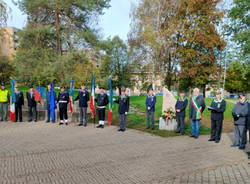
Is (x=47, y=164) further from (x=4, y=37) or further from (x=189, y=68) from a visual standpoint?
(x=189, y=68)

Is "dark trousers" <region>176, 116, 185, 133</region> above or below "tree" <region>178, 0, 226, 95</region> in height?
below

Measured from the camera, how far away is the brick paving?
529 centimetres

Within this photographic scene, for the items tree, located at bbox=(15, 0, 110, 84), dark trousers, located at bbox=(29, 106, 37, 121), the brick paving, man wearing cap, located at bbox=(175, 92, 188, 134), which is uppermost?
tree, located at bbox=(15, 0, 110, 84)

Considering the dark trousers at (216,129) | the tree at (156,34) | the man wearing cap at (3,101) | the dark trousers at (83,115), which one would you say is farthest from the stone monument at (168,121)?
the tree at (156,34)

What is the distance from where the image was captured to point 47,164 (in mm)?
6074

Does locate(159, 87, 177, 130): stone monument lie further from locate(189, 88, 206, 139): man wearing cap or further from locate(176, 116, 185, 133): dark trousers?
locate(189, 88, 206, 139): man wearing cap

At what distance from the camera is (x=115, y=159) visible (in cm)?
659

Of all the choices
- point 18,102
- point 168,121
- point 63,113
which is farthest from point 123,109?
point 18,102

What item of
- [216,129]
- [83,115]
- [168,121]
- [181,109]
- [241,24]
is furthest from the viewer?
[241,24]

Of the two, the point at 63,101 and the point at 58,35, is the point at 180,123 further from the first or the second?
the point at 58,35

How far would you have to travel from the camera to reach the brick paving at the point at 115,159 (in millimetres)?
5285

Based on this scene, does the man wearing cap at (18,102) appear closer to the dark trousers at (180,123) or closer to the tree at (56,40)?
the tree at (56,40)

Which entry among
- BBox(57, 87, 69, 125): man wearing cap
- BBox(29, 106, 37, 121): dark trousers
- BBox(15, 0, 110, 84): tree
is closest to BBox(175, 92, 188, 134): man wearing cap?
BBox(57, 87, 69, 125): man wearing cap

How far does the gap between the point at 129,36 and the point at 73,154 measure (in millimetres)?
27125
